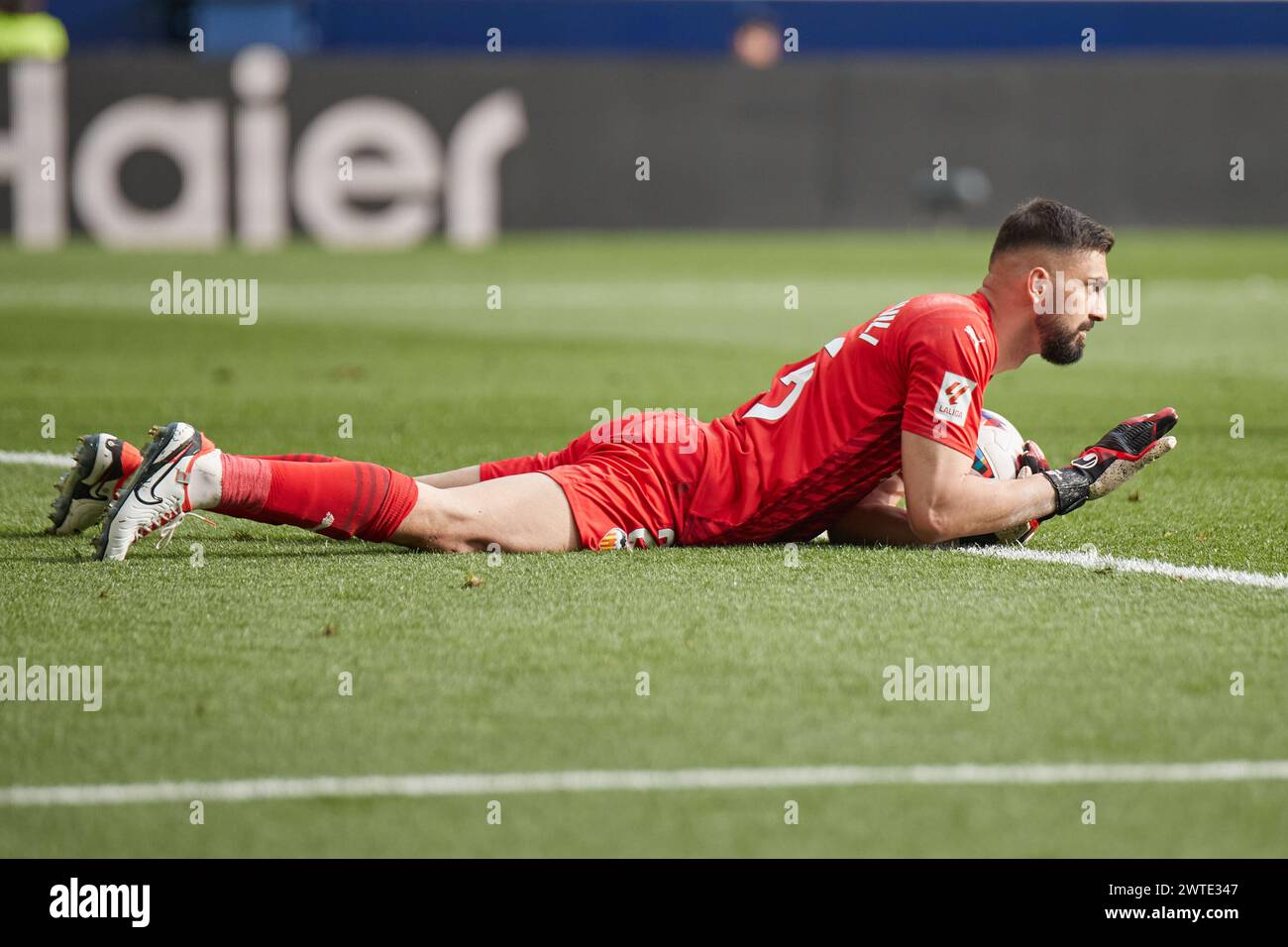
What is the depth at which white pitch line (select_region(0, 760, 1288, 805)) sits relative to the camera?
12.0 ft

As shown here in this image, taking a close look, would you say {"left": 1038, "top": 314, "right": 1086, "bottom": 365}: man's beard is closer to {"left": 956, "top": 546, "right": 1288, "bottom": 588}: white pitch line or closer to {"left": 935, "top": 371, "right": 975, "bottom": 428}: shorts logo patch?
{"left": 935, "top": 371, "right": 975, "bottom": 428}: shorts logo patch

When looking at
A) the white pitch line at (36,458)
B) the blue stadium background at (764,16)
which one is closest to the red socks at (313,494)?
the white pitch line at (36,458)

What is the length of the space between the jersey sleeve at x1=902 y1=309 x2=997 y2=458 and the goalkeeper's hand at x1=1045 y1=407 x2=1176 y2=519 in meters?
0.39

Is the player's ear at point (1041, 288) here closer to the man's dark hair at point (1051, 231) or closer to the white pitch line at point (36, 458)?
the man's dark hair at point (1051, 231)

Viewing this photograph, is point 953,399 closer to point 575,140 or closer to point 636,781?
point 636,781

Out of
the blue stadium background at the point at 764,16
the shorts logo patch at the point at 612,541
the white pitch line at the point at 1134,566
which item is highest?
the blue stadium background at the point at 764,16

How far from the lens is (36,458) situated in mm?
8250

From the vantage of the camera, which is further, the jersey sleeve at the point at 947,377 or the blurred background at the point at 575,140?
the blurred background at the point at 575,140

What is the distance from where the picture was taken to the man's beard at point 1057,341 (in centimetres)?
564

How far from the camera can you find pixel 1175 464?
8.19 m

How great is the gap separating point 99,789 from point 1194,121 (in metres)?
26.6

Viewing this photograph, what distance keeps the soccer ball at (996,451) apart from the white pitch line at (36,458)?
4007 millimetres
